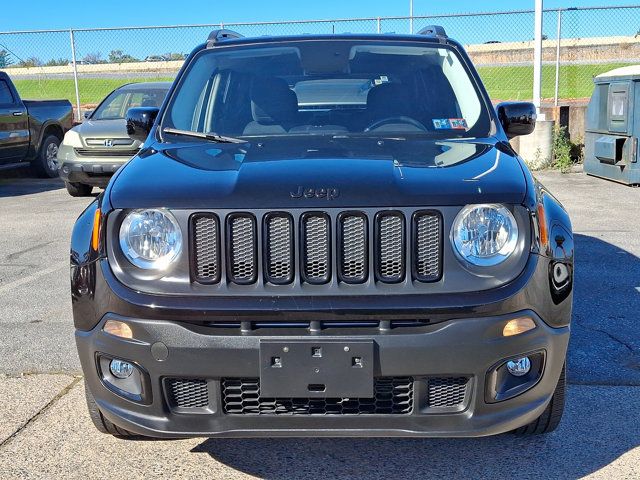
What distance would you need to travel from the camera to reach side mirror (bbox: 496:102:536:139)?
406cm

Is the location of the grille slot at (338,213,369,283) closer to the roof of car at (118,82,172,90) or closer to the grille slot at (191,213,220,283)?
the grille slot at (191,213,220,283)

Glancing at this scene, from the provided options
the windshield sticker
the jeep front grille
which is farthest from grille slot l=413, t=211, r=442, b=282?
the windshield sticker

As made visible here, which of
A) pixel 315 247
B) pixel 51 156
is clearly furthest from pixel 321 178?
pixel 51 156

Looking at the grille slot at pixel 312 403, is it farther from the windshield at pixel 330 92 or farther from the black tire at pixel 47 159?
the black tire at pixel 47 159

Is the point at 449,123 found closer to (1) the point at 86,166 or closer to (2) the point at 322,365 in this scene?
(2) the point at 322,365

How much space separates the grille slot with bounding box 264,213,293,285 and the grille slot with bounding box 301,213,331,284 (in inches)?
2.2

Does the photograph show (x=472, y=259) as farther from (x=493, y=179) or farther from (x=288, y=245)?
(x=288, y=245)

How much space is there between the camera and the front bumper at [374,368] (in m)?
2.57

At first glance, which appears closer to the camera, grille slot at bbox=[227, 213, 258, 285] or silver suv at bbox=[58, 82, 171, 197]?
grille slot at bbox=[227, 213, 258, 285]

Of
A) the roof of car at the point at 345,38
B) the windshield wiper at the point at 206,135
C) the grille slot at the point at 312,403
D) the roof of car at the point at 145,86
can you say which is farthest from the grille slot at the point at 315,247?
the roof of car at the point at 145,86

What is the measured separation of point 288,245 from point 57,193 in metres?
9.98

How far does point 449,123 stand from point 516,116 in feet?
1.53

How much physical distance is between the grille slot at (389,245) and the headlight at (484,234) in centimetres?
19

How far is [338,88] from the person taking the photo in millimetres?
4113
